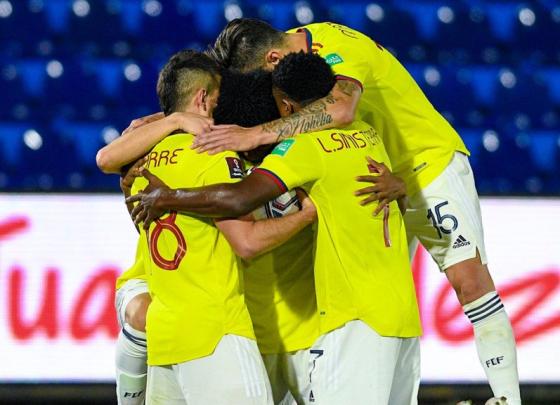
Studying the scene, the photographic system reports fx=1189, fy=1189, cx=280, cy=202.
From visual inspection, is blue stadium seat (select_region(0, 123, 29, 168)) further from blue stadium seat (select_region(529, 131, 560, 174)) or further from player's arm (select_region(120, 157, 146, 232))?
player's arm (select_region(120, 157, 146, 232))

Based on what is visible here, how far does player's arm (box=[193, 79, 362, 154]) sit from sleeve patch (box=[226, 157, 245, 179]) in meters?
0.04

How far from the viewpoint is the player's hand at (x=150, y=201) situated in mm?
3525

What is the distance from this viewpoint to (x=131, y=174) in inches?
152

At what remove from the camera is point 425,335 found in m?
6.04

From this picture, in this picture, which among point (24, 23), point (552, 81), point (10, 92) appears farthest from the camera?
point (552, 81)

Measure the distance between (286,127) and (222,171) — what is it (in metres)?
0.30

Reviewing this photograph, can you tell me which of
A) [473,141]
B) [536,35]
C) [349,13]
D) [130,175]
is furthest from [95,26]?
[130,175]

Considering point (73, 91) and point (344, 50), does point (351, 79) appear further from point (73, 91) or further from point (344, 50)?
point (73, 91)

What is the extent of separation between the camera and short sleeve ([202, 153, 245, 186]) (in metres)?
3.54

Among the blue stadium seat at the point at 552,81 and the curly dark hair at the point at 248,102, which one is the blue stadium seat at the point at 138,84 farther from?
the curly dark hair at the point at 248,102

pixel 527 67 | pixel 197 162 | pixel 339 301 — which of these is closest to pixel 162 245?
pixel 197 162

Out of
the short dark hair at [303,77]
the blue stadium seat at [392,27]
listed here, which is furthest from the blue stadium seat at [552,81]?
the short dark hair at [303,77]

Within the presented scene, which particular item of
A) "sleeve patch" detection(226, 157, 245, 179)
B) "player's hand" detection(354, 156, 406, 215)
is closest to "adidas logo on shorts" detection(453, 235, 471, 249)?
"player's hand" detection(354, 156, 406, 215)

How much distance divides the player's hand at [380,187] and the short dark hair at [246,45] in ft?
2.54
